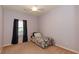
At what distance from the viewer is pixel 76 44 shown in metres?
2.44

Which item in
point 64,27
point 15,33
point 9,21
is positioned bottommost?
point 15,33

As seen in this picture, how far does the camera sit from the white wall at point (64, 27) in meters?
2.52

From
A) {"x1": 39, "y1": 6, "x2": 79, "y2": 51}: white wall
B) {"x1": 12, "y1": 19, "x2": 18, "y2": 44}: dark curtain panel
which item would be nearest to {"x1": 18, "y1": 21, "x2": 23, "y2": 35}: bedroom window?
{"x1": 12, "y1": 19, "x2": 18, "y2": 44}: dark curtain panel

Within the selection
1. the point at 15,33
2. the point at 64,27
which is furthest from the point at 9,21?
the point at 64,27

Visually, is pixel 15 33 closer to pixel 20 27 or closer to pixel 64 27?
pixel 20 27

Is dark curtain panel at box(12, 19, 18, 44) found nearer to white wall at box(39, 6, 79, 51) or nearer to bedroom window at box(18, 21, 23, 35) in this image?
bedroom window at box(18, 21, 23, 35)

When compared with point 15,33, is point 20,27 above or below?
above

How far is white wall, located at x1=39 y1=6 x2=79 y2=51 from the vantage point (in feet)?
8.27

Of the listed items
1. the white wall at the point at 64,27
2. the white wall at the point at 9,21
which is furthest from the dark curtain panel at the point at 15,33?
the white wall at the point at 64,27

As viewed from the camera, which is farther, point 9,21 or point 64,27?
point 9,21

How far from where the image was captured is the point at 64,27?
2.91 metres
